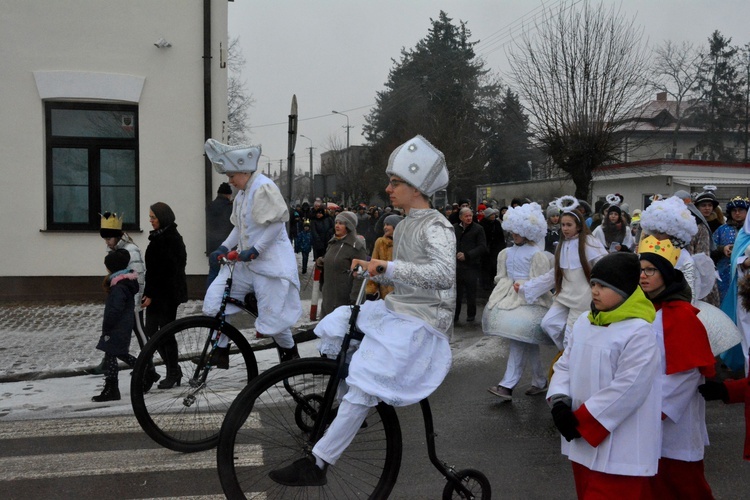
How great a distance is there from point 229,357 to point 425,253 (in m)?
2.09

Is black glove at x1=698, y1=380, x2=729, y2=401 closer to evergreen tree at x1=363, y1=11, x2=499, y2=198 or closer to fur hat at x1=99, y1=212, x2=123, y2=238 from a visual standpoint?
fur hat at x1=99, y1=212, x2=123, y2=238

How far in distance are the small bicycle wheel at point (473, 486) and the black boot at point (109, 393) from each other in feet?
12.6

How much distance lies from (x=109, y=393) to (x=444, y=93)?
4691 centimetres

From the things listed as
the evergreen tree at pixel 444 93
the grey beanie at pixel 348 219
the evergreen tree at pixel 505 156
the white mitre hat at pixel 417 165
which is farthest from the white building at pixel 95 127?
the evergreen tree at pixel 505 156

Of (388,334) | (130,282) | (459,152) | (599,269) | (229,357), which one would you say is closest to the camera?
(599,269)

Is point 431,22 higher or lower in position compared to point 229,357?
higher

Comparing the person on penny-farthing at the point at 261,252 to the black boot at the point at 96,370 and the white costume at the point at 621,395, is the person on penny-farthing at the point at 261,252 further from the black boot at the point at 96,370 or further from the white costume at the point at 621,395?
the black boot at the point at 96,370

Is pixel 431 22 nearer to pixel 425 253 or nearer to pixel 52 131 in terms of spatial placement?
pixel 52 131

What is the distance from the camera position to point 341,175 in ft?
194

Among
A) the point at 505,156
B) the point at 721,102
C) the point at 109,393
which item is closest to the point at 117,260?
the point at 109,393

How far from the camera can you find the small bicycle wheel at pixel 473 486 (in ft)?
13.9

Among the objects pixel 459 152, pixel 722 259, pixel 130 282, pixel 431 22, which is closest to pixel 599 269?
pixel 130 282

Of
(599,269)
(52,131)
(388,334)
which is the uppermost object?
(52,131)

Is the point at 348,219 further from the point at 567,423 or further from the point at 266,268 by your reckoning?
the point at 567,423
